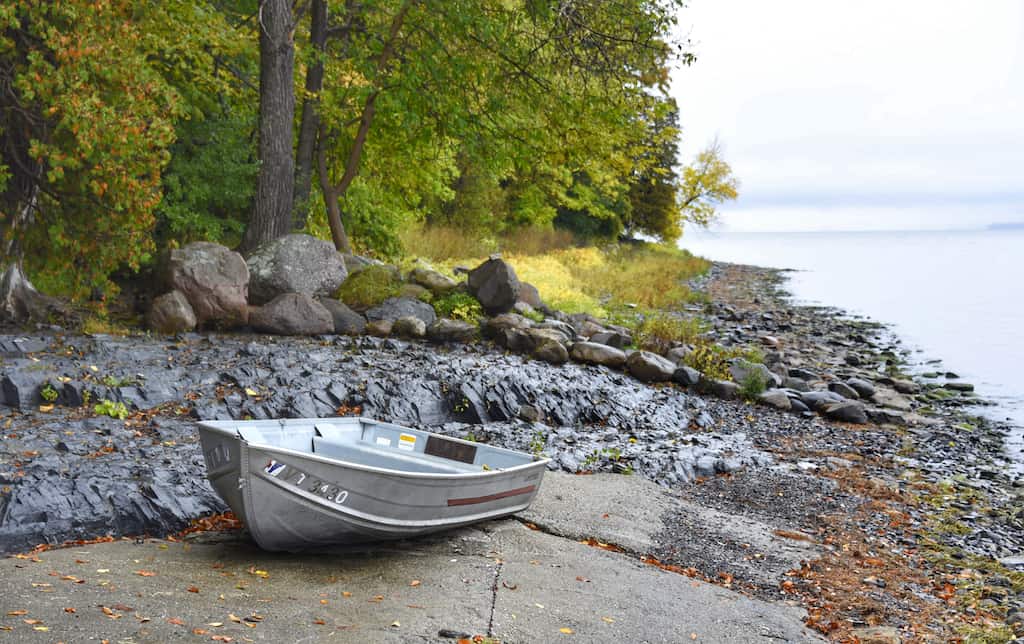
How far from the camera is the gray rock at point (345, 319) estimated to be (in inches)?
596

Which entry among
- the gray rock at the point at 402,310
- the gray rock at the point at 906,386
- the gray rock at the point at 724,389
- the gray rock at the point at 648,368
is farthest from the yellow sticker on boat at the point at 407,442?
the gray rock at the point at 906,386

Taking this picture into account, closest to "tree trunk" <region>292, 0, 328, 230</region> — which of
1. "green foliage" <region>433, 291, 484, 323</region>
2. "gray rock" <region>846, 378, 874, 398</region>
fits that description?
"green foliage" <region>433, 291, 484, 323</region>

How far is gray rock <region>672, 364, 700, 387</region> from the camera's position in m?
15.2

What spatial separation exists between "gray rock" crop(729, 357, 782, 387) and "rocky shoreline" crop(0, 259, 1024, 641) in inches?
16.8

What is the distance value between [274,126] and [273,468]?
11.6 meters

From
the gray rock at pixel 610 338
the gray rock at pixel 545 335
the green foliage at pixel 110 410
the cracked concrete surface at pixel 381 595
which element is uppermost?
the gray rock at pixel 610 338

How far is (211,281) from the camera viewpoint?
14.4 m

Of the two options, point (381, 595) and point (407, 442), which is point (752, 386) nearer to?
point (407, 442)

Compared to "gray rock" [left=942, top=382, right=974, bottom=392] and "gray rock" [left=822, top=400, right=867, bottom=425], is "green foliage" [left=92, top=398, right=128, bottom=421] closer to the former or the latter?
"gray rock" [left=822, top=400, right=867, bottom=425]

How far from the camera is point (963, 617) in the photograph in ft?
23.5

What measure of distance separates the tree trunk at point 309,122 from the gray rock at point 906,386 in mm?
13348

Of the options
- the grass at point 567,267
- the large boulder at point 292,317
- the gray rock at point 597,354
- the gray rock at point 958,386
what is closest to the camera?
the large boulder at point 292,317

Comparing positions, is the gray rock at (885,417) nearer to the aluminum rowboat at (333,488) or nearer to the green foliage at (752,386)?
the green foliage at (752,386)

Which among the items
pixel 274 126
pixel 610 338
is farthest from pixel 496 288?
pixel 274 126
